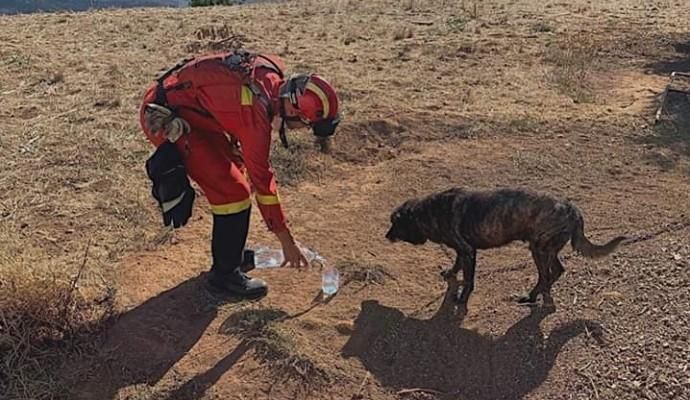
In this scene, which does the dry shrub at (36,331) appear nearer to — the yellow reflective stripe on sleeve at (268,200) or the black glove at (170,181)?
the black glove at (170,181)

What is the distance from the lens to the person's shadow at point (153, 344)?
394 centimetres

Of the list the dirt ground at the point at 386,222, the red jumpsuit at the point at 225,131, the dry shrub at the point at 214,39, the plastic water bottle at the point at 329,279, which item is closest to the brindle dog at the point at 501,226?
the dirt ground at the point at 386,222

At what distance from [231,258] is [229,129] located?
0.90 metres

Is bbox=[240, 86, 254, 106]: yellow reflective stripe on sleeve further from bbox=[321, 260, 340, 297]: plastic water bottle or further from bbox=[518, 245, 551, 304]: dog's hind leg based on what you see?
bbox=[518, 245, 551, 304]: dog's hind leg

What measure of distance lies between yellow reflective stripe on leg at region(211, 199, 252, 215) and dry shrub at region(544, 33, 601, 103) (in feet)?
18.6

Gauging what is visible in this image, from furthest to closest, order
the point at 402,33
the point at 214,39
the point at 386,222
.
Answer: the point at 402,33 < the point at 214,39 < the point at 386,222

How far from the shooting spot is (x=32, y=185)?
616cm

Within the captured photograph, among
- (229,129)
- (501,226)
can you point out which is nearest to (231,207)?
(229,129)

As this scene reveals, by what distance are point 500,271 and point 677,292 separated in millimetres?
1133

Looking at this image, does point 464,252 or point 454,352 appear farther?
point 464,252

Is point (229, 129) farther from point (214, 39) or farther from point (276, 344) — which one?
point (214, 39)

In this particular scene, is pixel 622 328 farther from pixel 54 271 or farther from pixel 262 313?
pixel 54 271

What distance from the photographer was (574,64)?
1037 centimetres

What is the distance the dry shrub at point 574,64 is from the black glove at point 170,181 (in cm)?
592
